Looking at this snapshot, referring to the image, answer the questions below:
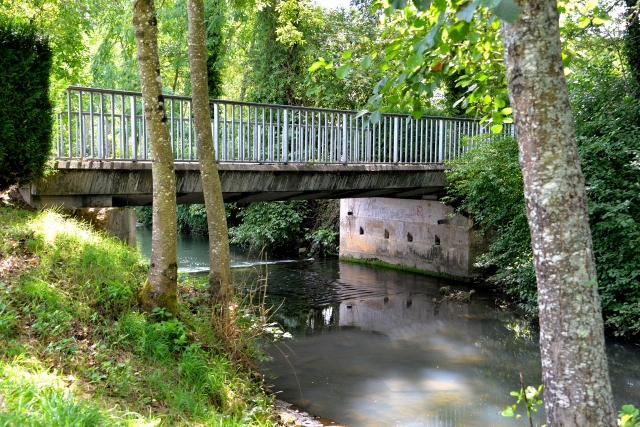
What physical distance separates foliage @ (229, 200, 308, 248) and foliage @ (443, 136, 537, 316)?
8.22 m

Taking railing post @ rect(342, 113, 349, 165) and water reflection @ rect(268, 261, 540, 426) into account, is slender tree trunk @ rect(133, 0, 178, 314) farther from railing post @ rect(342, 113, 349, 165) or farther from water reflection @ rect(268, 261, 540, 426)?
railing post @ rect(342, 113, 349, 165)

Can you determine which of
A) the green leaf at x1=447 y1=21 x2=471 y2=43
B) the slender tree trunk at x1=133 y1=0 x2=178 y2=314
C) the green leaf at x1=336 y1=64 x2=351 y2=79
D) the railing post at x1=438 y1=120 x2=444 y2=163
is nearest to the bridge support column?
the slender tree trunk at x1=133 y1=0 x2=178 y2=314

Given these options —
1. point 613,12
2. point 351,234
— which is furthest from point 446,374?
point 351,234

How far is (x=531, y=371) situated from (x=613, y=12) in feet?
25.3

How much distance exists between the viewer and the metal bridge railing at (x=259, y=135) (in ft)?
29.2

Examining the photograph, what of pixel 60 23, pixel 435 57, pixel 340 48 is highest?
pixel 340 48

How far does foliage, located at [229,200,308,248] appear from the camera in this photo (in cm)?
2138

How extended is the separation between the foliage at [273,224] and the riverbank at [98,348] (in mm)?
13769

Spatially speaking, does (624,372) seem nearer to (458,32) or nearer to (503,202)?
(503,202)

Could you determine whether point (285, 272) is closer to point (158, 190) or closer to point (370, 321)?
point (370, 321)

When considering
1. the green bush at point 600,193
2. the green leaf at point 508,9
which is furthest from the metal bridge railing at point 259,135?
the green leaf at point 508,9

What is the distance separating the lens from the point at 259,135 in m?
11.1

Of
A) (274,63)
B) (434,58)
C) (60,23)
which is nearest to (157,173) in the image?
(434,58)

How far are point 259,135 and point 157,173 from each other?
185 inches
